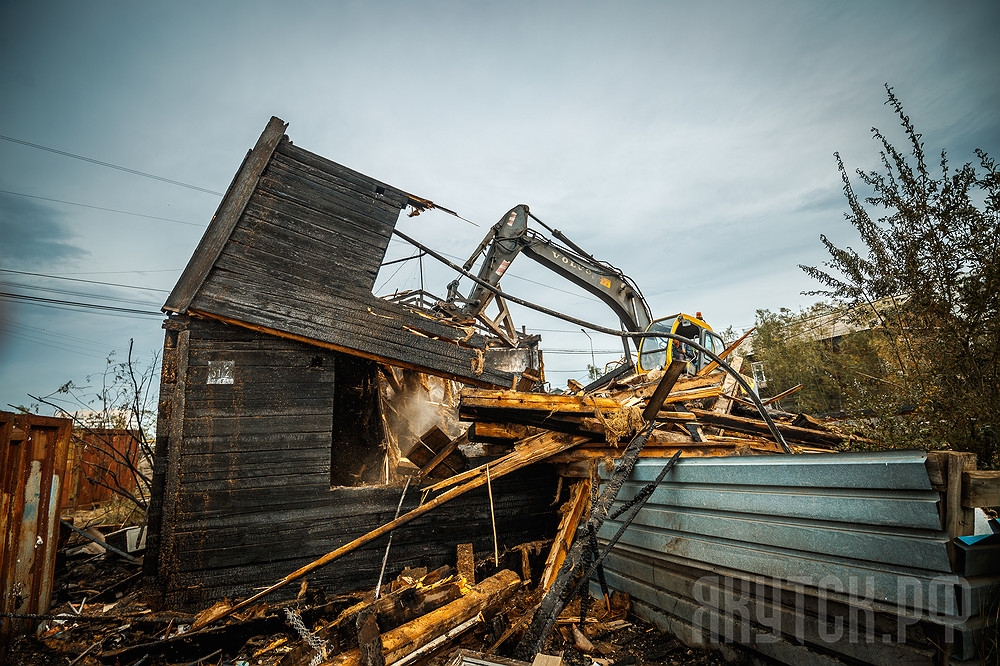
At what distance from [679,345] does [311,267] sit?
27.2ft

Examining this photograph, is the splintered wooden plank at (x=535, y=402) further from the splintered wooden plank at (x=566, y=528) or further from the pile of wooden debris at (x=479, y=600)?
the splintered wooden plank at (x=566, y=528)

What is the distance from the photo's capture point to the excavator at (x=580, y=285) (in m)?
10.4

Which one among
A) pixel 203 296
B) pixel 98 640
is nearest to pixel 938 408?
pixel 203 296

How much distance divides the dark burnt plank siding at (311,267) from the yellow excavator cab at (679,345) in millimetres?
5478

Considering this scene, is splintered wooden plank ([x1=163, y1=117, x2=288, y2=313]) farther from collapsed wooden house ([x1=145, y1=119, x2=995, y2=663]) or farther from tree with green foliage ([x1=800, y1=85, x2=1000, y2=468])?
tree with green foliage ([x1=800, y1=85, x2=1000, y2=468])

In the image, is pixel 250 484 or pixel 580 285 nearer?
pixel 250 484

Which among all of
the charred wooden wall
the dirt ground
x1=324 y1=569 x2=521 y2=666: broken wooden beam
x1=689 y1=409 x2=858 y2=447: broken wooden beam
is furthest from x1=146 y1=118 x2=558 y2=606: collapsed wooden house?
x1=689 y1=409 x2=858 y2=447: broken wooden beam

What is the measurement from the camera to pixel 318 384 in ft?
19.3

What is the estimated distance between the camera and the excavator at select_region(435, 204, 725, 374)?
1038 cm

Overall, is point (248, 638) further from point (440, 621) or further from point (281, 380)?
point (281, 380)

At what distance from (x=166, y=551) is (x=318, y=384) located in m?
2.35

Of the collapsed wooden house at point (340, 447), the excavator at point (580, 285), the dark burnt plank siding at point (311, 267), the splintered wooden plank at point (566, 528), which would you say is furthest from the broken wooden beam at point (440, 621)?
the excavator at point (580, 285)

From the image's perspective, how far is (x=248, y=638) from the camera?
15.7 ft

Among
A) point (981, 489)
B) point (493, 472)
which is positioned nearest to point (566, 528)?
point (493, 472)
